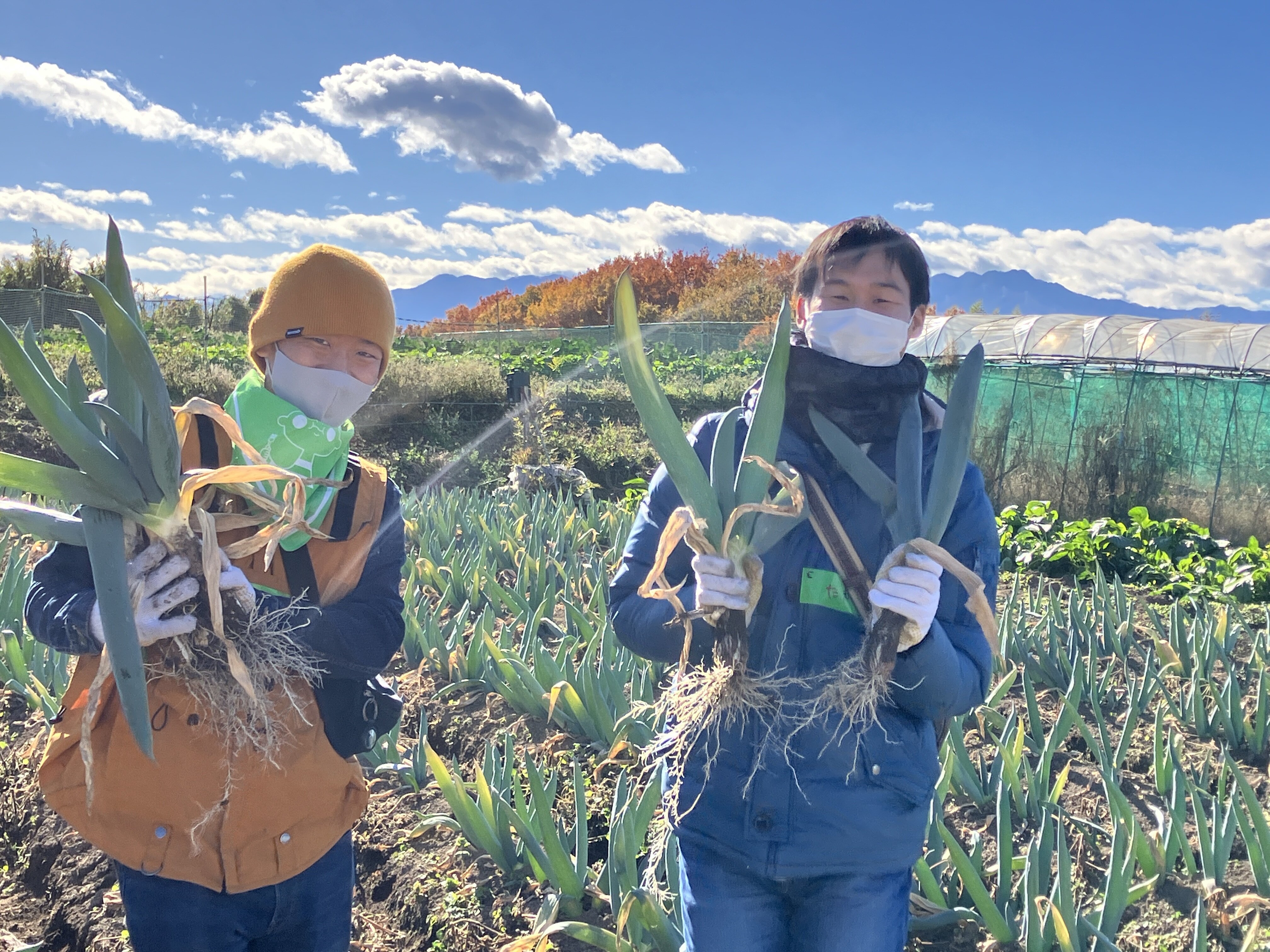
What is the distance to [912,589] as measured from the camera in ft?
3.79

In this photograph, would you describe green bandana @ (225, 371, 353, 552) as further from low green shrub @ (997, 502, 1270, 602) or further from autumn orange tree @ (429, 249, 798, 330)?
autumn orange tree @ (429, 249, 798, 330)

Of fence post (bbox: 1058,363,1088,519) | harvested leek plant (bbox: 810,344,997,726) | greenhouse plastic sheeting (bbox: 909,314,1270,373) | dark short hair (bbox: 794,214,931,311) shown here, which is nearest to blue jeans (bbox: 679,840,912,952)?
harvested leek plant (bbox: 810,344,997,726)

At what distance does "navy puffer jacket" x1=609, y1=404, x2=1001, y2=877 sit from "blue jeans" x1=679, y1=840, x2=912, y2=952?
32mm

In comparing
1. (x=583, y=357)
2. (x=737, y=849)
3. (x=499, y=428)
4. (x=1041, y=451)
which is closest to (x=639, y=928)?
(x=737, y=849)

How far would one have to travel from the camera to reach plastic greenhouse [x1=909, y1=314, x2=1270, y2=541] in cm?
773

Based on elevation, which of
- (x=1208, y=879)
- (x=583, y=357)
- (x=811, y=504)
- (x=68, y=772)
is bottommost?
(x=1208, y=879)

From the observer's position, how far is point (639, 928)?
5.45 feet

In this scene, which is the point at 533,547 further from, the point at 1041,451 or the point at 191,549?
the point at 1041,451

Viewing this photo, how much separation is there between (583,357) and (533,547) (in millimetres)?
12483

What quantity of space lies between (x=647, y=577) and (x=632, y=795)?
2.81 ft

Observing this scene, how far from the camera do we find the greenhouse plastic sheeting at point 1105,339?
14.1 meters

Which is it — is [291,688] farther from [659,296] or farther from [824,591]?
[659,296]

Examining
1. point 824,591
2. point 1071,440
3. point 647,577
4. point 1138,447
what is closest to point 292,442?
point 647,577

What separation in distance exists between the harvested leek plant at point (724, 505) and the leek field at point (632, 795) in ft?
0.88
